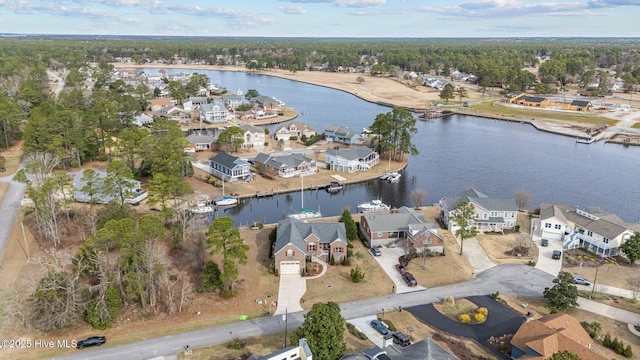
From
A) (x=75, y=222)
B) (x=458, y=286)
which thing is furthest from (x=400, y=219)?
(x=75, y=222)

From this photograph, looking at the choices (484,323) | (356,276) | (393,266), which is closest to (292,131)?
(393,266)

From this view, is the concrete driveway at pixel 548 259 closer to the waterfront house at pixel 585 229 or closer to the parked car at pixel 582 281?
the waterfront house at pixel 585 229

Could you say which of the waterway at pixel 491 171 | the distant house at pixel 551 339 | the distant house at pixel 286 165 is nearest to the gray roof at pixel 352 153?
the distant house at pixel 286 165

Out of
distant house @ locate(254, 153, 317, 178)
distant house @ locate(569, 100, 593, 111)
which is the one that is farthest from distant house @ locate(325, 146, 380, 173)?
distant house @ locate(569, 100, 593, 111)

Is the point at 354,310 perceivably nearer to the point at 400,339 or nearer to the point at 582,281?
the point at 400,339

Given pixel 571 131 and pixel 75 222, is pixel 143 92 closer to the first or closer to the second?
pixel 75 222
